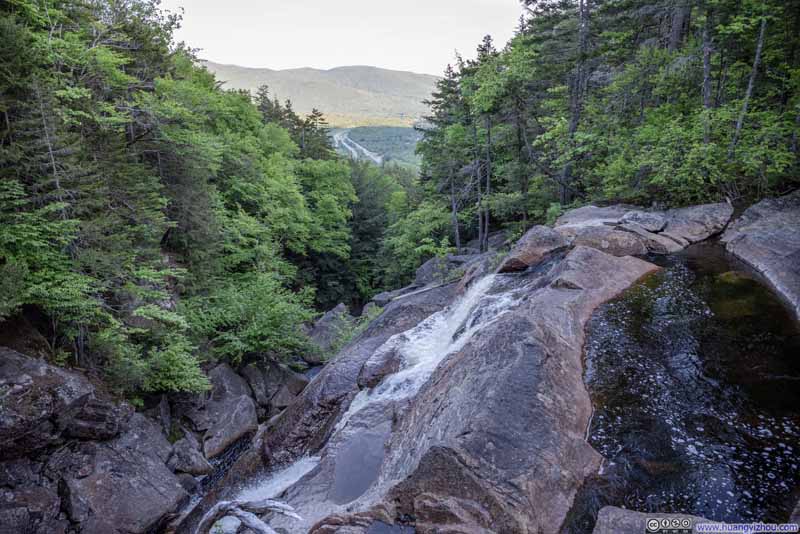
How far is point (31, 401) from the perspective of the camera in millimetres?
8016

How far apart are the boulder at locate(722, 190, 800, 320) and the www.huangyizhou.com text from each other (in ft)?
17.8

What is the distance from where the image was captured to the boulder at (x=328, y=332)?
717 inches

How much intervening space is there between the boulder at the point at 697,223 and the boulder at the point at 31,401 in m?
16.2

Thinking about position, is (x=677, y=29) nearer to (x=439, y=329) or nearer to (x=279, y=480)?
(x=439, y=329)

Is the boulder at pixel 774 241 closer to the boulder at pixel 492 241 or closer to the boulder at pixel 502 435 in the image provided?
the boulder at pixel 502 435

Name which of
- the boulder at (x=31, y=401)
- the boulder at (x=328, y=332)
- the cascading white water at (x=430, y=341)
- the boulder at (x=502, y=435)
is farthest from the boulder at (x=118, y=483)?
the boulder at (x=328, y=332)

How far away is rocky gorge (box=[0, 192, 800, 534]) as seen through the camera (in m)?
4.08

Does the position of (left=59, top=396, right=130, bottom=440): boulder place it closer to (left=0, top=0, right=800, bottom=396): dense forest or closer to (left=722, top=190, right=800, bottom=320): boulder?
(left=0, top=0, right=800, bottom=396): dense forest

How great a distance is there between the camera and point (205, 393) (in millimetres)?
13086

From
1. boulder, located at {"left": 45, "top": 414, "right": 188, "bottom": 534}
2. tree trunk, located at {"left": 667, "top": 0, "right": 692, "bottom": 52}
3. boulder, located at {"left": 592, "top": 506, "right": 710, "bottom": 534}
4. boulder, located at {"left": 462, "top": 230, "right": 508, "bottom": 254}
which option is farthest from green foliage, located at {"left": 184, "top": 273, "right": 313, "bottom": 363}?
tree trunk, located at {"left": 667, "top": 0, "right": 692, "bottom": 52}

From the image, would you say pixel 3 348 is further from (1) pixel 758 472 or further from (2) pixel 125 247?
(1) pixel 758 472

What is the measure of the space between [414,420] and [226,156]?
719 inches

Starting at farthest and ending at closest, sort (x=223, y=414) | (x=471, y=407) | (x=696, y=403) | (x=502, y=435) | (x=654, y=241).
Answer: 1. (x=223, y=414)
2. (x=654, y=241)
3. (x=696, y=403)
4. (x=471, y=407)
5. (x=502, y=435)

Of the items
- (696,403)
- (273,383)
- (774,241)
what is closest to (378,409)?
(696,403)
